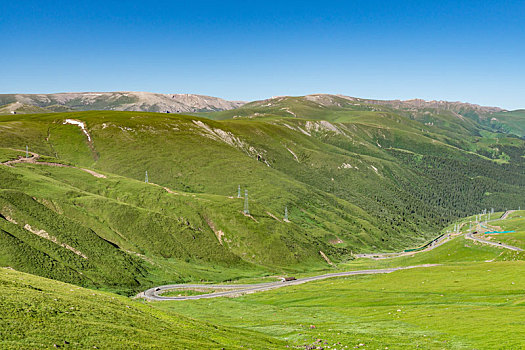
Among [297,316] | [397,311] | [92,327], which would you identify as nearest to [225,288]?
[297,316]

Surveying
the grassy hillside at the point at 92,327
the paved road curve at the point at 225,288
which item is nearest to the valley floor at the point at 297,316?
the grassy hillside at the point at 92,327

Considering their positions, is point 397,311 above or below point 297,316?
A: above

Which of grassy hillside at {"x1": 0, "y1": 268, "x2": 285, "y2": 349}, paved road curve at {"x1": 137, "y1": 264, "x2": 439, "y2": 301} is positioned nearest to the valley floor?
grassy hillside at {"x1": 0, "y1": 268, "x2": 285, "y2": 349}

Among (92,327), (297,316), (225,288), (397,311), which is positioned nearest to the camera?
(92,327)

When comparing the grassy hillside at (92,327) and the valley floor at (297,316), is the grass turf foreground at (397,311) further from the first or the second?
the grassy hillside at (92,327)

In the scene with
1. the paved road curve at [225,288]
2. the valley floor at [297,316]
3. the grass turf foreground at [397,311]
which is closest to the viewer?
the valley floor at [297,316]

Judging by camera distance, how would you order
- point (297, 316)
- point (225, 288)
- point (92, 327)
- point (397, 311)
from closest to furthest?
point (92, 327)
point (397, 311)
point (297, 316)
point (225, 288)

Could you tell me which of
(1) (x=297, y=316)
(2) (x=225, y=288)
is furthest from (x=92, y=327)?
(2) (x=225, y=288)

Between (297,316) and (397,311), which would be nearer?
(397,311)

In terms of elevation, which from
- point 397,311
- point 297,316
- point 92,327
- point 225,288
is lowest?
point 225,288

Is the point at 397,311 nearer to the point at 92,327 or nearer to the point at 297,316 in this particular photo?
the point at 297,316

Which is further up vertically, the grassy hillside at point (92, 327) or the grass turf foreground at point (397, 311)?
the grassy hillside at point (92, 327)

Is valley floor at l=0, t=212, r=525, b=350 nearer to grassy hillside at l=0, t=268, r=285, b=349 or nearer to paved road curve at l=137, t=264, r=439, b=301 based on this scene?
grassy hillside at l=0, t=268, r=285, b=349

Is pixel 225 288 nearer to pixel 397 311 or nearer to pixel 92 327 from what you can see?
pixel 397 311
